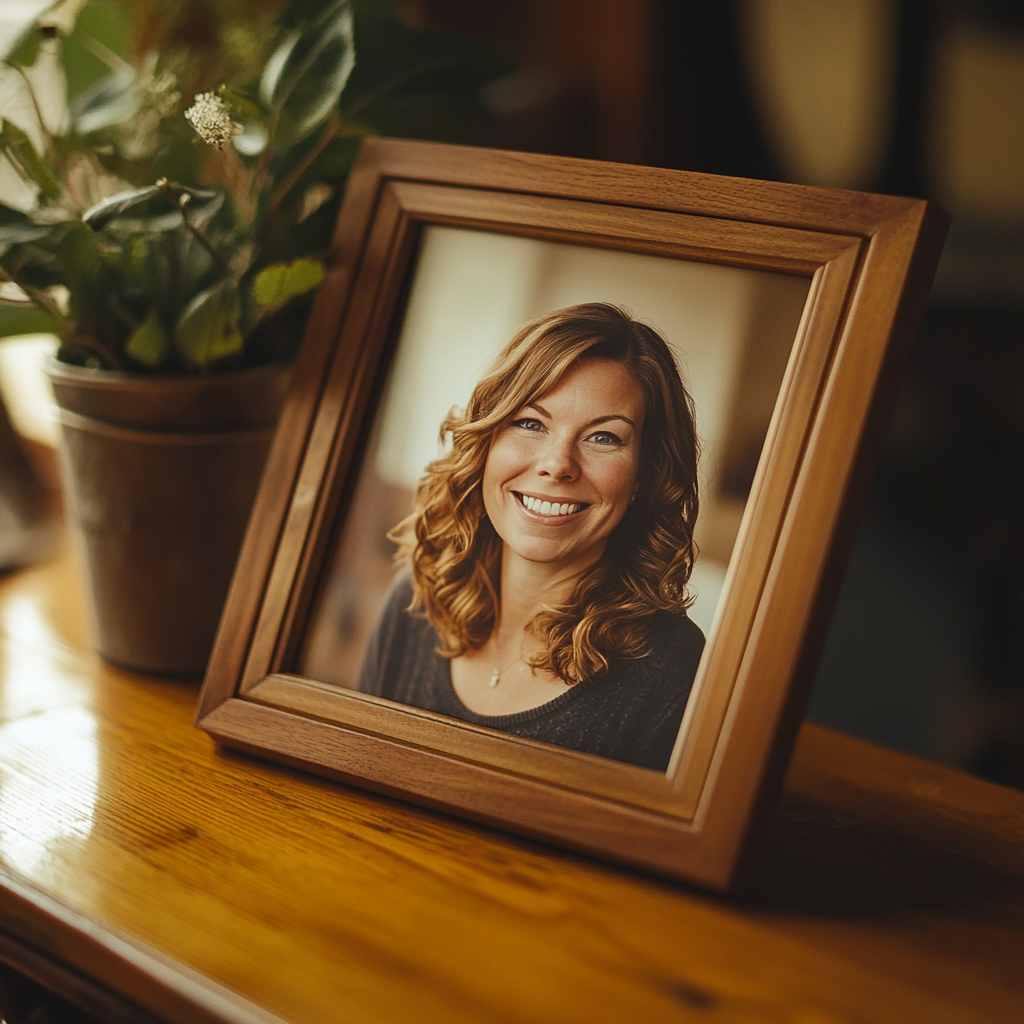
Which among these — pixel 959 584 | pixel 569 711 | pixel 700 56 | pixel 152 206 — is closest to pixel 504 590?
pixel 569 711

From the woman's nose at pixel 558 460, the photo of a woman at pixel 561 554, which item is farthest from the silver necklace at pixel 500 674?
the woman's nose at pixel 558 460

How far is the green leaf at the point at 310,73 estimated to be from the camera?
24.1 inches

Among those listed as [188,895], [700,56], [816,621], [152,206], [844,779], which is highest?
[700,56]

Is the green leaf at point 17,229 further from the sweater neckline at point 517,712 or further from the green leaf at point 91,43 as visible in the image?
the sweater neckline at point 517,712

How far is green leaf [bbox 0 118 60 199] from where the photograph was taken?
0.60m

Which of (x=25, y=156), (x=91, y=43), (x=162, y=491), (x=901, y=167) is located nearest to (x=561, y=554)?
(x=162, y=491)

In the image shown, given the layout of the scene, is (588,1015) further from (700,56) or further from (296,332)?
(700,56)

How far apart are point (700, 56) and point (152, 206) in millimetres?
1602

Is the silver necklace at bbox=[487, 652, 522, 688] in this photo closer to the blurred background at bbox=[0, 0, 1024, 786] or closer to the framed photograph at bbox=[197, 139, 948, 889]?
the framed photograph at bbox=[197, 139, 948, 889]

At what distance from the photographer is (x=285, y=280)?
60 centimetres

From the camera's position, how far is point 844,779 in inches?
25.2

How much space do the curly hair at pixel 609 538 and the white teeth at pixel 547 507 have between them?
0.09 feet

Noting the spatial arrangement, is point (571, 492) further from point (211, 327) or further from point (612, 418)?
point (211, 327)

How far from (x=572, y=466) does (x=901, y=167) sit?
172 centimetres
